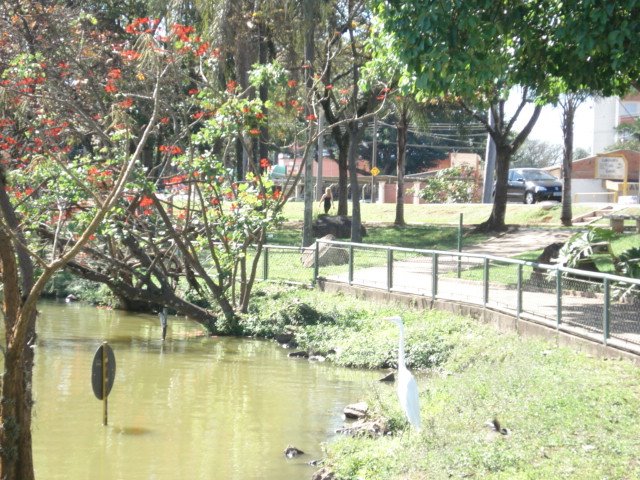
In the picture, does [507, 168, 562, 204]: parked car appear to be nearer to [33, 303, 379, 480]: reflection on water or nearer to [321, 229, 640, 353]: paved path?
[321, 229, 640, 353]: paved path

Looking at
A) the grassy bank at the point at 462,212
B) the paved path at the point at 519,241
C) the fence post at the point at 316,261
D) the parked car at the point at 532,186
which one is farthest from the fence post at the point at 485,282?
the parked car at the point at 532,186

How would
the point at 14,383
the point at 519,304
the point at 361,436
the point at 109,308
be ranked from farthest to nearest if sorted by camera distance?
the point at 109,308
the point at 519,304
the point at 361,436
the point at 14,383

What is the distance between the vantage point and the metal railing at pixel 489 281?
45.4 ft

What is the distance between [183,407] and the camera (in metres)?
15.2

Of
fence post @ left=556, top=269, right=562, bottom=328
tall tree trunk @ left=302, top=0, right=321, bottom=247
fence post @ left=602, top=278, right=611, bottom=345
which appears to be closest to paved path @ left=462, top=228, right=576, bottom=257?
tall tree trunk @ left=302, top=0, right=321, bottom=247

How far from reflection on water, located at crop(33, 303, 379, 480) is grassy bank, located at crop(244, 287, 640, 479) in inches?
38.1

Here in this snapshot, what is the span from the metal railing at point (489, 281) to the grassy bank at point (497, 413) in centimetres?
58

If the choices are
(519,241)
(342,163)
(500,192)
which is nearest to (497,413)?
(519,241)

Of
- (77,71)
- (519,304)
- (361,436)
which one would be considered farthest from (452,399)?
(77,71)

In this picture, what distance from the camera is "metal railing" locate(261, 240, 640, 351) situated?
45.4 feet

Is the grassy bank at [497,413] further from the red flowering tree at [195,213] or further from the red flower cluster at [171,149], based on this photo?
the red flower cluster at [171,149]

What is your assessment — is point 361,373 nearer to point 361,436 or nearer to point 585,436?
point 361,436

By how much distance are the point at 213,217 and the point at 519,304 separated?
7794mm

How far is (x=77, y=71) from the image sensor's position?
22.5 meters
